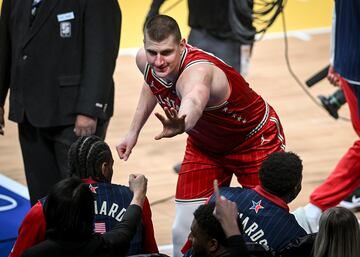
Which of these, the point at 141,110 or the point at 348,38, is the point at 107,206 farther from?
the point at 348,38

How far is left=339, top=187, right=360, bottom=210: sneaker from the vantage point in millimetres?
7699

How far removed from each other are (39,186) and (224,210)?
94.3 inches

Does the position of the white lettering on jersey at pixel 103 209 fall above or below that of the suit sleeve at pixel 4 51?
below

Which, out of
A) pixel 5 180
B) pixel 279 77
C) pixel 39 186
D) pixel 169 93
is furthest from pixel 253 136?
pixel 279 77

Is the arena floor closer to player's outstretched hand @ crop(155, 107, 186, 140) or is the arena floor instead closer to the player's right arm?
the player's right arm

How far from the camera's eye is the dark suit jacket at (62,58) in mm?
6215

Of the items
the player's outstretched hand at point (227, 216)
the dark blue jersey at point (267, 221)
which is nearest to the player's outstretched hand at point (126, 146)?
the dark blue jersey at point (267, 221)

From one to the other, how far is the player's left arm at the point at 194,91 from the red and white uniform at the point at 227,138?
0.25 meters

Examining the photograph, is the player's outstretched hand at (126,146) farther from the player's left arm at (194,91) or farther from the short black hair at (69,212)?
the short black hair at (69,212)

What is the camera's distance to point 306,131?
9.73 m

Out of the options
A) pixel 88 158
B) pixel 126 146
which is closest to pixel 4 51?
pixel 126 146

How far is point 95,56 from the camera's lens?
6.22 m

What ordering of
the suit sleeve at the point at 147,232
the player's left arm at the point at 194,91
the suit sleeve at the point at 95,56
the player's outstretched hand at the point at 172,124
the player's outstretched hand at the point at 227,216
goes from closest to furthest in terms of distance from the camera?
1. the player's outstretched hand at the point at 227,216
2. the player's outstretched hand at the point at 172,124
3. the player's left arm at the point at 194,91
4. the suit sleeve at the point at 147,232
5. the suit sleeve at the point at 95,56

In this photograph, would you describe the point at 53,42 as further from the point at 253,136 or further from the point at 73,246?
the point at 73,246
